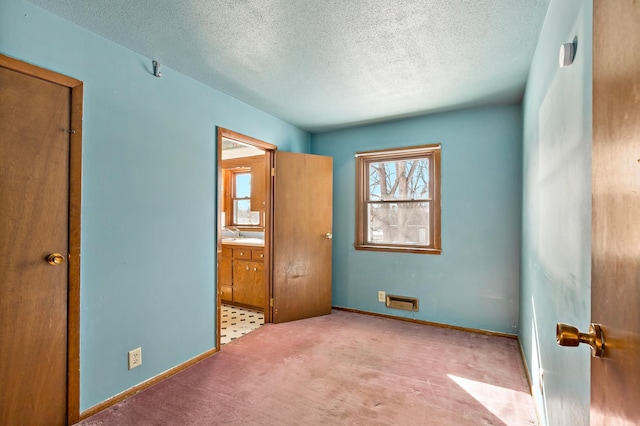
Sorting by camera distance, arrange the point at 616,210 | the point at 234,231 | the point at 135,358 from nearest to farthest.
Result: the point at 616,210 < the point at 135,358 < the point at 234,231

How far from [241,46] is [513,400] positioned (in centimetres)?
298

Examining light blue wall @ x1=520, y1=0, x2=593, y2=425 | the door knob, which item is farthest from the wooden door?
light blue wall @ x1=520, y1=0, x2=593, y2=425

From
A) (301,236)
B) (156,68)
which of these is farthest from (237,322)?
(156,68)

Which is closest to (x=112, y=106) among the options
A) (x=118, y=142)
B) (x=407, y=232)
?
(x=118, y=142)

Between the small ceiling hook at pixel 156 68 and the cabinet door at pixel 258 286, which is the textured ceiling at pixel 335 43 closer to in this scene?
the small ceiling hook at pixel 156 68

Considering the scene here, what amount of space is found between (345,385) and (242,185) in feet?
12.0

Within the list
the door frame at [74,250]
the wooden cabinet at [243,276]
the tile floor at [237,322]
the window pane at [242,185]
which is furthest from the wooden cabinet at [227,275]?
the door frame at [74,250]

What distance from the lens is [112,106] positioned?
2.04 m

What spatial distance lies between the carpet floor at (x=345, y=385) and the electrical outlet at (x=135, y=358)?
20 cm

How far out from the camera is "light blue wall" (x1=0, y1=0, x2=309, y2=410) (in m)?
1.89

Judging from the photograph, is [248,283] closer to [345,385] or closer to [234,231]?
[234,231]

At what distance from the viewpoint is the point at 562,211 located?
1.32 m

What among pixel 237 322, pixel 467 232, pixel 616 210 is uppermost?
pixel 616 210

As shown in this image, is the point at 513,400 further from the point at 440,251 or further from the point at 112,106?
the point at 112,106
